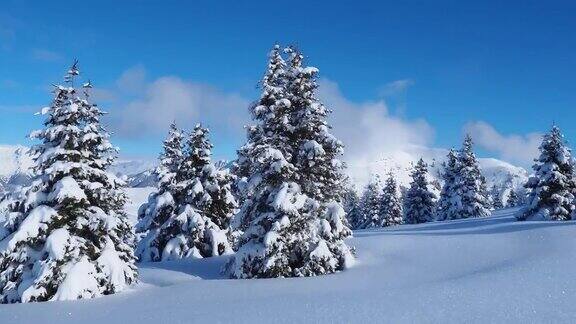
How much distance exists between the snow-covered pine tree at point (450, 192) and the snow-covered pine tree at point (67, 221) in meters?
43.8

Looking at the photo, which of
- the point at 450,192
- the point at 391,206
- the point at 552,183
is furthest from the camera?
the point at 391,206

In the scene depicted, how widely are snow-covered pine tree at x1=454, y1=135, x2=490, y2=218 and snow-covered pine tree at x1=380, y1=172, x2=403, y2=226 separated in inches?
330

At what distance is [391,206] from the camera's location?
62812mm

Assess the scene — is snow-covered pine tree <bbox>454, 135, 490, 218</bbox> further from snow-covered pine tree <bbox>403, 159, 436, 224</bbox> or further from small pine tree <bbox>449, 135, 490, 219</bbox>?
snow-covered pine tree <bbox>403, 159, 436, 224</bbox>

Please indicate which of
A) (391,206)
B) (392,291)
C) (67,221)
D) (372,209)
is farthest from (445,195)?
(67,221)

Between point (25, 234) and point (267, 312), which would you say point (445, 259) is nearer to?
point (267, 312)

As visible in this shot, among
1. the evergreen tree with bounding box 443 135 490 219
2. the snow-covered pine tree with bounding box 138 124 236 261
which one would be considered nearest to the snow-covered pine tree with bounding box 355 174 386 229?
the evergreen tree with bounding box 443 135 490 219

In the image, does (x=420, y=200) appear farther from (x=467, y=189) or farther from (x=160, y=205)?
(x=160, y=205)

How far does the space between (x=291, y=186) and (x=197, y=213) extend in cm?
1018

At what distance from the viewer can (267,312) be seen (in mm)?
12125

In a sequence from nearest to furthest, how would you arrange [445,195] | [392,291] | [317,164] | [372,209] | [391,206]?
[392,291]
[317,164]
[445,195]
[391,206]
[372,209]

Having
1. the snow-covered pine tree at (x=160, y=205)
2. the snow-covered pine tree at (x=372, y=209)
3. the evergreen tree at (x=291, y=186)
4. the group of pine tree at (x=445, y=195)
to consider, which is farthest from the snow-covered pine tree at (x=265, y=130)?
the snow-covered pine tree at (x=372, y=209)

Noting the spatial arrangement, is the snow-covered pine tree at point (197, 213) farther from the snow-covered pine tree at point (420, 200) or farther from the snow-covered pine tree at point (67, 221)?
the snow-covered pine tree at point (420, 200)

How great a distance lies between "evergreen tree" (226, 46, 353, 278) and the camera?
2058 centimetres
